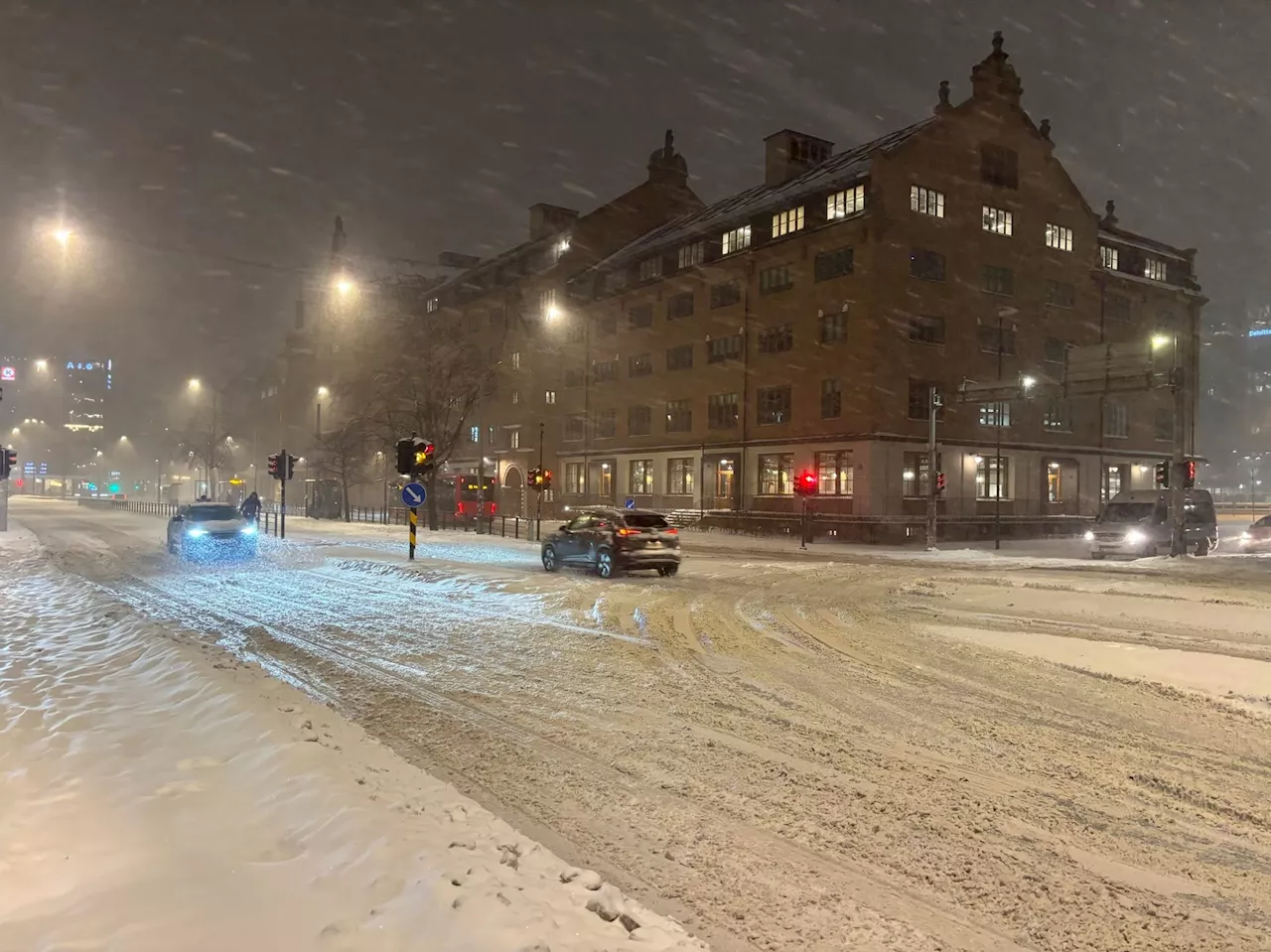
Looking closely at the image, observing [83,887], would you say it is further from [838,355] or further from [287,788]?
[838,355]

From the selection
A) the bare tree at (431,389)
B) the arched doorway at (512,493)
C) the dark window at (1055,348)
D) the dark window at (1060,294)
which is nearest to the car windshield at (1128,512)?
the dark window at (1055,348)

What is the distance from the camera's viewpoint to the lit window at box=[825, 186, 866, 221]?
124ft

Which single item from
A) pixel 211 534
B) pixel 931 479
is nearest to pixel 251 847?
pixel 211 534

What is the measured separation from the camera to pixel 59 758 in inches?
233

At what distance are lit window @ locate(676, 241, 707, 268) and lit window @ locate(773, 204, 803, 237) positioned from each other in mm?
4915

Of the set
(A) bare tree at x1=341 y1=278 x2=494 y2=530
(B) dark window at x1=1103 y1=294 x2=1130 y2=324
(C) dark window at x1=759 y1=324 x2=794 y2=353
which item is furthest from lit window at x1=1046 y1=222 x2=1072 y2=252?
(A) bare tree at x1=341 y1=278 x2=494 y2=530

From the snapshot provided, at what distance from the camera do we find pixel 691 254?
153 feet

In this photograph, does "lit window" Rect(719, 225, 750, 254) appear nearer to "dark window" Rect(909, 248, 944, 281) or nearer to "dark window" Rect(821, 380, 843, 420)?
"dark window" Rect(909, 248, 944, 281)

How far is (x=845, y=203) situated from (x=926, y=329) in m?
6.88

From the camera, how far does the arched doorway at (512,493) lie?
57906mm

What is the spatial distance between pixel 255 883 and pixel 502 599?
11872 mm

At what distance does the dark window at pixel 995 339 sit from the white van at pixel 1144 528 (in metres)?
12.4

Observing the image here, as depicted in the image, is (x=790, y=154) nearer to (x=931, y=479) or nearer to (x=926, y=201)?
(x=926, y=201)

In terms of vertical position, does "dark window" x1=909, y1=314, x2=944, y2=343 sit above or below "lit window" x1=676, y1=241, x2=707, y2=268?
below
